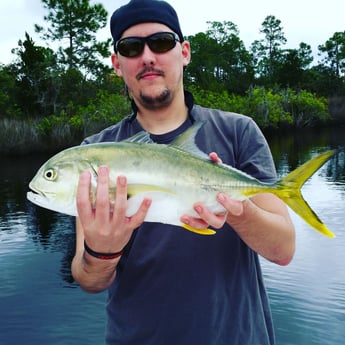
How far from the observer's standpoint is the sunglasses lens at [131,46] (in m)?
2.94

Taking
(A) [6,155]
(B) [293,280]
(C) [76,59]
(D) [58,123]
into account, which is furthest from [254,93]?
(B) [293,280]

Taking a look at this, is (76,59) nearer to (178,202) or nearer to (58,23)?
(58,23)

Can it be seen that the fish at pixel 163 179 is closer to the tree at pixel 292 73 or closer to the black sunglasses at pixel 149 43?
the black sunglasses at pixel 149 43

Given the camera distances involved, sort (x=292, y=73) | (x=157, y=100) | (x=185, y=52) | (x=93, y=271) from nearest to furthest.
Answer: (x=93, y=271)
(x=157, y=100)
(x=185, y=52)
(x=292, y=73)

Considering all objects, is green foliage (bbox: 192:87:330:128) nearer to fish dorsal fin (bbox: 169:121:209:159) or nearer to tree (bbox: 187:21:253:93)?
tree (bbox: 187:21:253:93)

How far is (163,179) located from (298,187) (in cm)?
76

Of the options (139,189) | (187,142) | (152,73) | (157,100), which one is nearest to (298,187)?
(187,142)

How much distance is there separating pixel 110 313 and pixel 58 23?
165 ft

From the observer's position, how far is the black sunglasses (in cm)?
294

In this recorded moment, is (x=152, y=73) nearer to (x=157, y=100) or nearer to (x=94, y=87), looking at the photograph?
(x=157, y=100)

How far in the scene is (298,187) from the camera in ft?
8.48

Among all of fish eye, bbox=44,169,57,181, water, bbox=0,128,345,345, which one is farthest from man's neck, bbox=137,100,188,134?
water, bbox=0,128,345,345

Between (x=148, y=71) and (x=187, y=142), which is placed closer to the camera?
(x=187, y=142)

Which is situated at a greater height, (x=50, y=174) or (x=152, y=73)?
(x=152, y=73)
